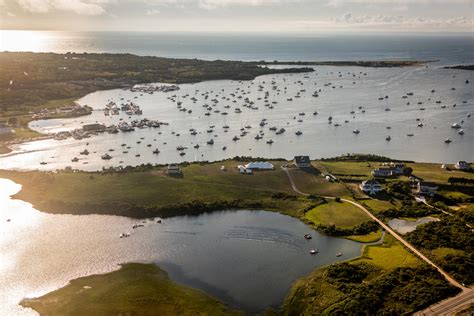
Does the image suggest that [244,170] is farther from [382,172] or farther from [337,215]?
[382,172]

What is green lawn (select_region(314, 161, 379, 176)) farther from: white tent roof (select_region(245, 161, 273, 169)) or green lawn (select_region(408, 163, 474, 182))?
white tent roof (select_region(245, 161, 273, 169))

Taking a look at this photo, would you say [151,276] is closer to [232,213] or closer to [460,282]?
[232,213]


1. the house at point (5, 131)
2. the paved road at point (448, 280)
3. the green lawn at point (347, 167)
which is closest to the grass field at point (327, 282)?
the paved road at point (448, 280)

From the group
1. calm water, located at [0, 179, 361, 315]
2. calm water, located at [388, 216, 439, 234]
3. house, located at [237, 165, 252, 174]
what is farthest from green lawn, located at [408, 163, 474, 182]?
house, located at [237, 165, 252, 174]

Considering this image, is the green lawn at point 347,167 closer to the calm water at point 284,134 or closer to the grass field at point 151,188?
the grass field at point 151,188

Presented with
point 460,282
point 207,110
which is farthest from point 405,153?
point 207,110

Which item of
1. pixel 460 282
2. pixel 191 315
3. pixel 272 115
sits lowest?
pixel 191 315
